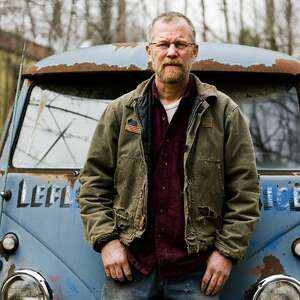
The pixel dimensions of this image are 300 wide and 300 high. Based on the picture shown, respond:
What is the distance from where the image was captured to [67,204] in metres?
3.61

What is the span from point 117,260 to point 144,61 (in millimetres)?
1596

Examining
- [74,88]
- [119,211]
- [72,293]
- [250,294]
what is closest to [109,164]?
[119,211]

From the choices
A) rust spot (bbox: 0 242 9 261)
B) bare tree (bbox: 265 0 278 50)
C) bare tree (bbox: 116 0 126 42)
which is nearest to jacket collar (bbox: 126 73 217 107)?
rust spot (bbox: 0 242 9 261)

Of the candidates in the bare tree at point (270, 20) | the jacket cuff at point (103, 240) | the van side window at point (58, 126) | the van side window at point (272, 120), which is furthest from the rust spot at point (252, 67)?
the bare tree at point (270, 20)

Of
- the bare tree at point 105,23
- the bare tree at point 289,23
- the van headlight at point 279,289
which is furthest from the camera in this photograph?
the bare tree at point 105,23

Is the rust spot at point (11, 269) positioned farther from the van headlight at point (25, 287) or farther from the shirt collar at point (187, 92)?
the shirt collar at point (187, 92)

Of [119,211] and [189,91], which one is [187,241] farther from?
[189,91]

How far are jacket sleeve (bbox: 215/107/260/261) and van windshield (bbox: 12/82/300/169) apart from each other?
926mm

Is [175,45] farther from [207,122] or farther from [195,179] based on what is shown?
[195,179]

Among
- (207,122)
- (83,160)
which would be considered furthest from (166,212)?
(83,160)

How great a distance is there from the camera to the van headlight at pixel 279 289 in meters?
3.20

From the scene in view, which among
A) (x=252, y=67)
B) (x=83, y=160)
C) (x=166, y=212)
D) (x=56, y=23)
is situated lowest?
(x=166, y=212)

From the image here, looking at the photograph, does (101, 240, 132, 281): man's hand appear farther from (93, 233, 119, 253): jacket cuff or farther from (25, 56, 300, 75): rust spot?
(25, 56, 300, 75): rust spot

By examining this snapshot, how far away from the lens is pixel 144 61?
13.4ft
